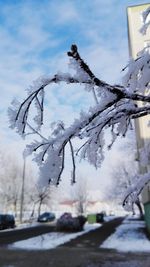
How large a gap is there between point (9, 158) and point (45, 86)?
180 feet

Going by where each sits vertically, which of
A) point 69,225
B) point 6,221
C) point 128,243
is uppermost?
point 6,221

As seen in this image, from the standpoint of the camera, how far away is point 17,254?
11.9 metres

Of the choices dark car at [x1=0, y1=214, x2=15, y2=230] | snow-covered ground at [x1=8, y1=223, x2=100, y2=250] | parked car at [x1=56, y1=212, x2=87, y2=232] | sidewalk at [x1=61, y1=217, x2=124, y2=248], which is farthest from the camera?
dark car at [x1=0, y1=214, x2=15, y2=230]

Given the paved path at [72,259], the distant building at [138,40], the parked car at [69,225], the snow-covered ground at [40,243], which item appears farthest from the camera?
the parked car at [69,225]

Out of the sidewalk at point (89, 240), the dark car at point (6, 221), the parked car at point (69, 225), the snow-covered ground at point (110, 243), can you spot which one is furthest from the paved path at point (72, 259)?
the dark car at point (6, 221)

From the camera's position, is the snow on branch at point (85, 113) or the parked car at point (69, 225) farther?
the parked car at point (69, 225)

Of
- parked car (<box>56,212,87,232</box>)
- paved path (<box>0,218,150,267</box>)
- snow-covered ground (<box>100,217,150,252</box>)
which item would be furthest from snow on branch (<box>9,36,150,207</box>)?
parked car (<box>56,212,87,232</box>)

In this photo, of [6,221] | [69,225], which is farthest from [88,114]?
[6,221]

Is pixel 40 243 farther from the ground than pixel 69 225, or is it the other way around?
pixel 69 225

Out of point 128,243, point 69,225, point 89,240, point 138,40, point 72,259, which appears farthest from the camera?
point 138,40

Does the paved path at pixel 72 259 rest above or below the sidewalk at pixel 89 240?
below

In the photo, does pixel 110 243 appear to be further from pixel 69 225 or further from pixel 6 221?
pixel 6 221

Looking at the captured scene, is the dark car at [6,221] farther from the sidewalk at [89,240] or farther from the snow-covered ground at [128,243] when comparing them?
the snow-covered ground at [128,243]

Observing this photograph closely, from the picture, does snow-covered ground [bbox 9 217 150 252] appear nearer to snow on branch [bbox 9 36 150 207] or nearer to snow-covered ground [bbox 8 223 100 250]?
snow-covered ground [bbox 8 223 100 250]
